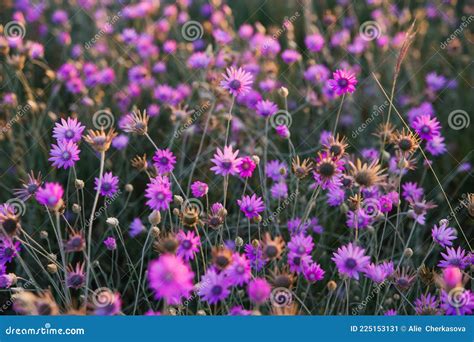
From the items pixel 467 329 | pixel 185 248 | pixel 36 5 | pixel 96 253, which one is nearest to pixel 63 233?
pixel 96 253

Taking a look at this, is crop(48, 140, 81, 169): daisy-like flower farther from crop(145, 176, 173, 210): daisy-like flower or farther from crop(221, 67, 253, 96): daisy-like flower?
crop(221, 67, 253, 96): daisy-like flower

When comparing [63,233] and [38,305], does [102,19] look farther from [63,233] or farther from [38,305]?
[38,305]

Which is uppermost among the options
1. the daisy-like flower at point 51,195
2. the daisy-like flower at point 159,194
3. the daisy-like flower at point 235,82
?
the daisy-like flower at point 235,82

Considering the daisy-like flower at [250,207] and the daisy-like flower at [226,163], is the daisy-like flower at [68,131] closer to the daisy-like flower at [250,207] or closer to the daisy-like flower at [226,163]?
the daisy-like flower at [226,163]

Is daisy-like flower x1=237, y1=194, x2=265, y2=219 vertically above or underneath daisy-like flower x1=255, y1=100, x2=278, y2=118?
underneath

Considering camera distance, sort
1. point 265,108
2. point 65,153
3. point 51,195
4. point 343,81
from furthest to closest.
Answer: point 265,108, point 343,81, point 65,153, point 51,195

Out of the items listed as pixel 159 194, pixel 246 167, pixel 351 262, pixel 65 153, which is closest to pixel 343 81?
pixel 246 167

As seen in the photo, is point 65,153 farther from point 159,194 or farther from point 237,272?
point 237,272

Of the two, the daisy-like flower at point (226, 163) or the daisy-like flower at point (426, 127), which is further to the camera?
the daisy-like flower at point (426, 127)

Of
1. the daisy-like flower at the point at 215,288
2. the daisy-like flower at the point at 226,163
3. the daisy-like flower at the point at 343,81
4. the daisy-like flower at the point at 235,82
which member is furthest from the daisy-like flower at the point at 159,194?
the daisy-like flower at the point at 343,81

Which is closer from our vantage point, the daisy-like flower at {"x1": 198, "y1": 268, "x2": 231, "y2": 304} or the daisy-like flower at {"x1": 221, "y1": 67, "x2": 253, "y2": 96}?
the daisy-like flower at {"x1": 198, "y1": 268, "x2": 231, "y2": 304}

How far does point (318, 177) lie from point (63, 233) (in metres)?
1.30

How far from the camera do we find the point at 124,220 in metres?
2.77

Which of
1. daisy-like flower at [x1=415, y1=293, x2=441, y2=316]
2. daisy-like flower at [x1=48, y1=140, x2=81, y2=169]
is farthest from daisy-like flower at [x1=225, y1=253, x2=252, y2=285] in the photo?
daisy-like flower at [x1=48, y1=140, x2=81, y2=169]
